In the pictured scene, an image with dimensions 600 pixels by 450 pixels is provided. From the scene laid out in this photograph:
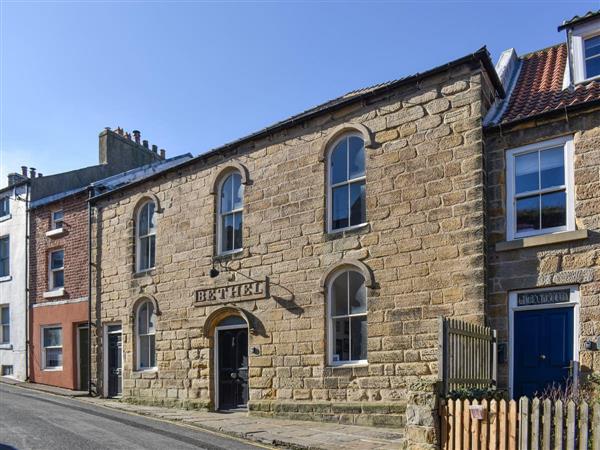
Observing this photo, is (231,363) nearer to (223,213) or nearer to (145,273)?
(223,213)

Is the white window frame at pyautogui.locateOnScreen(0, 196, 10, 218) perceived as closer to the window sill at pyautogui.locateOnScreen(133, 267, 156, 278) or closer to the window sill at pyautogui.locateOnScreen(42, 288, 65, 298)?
the window sill at pyautogui.locateOnScreen(42, 288, 65, 298)

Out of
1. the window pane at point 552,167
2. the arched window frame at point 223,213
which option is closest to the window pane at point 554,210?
the window pane at point 552,167

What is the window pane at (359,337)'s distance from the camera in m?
13.1

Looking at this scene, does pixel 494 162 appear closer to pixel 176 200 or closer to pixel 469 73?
pixel 469 73

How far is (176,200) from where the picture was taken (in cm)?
1747

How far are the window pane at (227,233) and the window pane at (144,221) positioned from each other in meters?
3.27

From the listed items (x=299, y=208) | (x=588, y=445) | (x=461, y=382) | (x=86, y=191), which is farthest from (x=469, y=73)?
(x=86, y=191)

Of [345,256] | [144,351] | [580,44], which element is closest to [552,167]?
[580,44]

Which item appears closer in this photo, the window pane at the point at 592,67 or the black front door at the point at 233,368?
the window pane at the point at 592,67

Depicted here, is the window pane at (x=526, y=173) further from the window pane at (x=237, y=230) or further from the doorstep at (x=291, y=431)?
the window pane at (x=237, y=230)

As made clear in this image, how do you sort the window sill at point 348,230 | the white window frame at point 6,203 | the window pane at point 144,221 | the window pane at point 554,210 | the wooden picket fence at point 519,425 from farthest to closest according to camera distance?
the white window frame at point 6,203
the window pane at point 144,221
the window sill at point 348,230
the window pane at point 554,210
the wooden picket fence at point 519,425

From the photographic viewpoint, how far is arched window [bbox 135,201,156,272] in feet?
59.9

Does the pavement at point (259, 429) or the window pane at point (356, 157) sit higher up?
the window pane at point (356, 157)

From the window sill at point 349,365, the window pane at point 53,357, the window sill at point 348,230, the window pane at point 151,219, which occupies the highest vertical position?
the window pane at point 151,219
